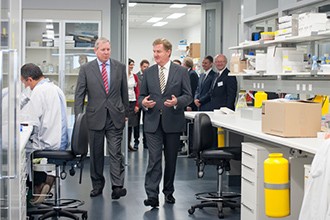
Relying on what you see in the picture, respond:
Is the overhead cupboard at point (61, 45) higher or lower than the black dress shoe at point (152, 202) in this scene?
higher

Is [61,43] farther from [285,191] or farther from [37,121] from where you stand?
[285,191]

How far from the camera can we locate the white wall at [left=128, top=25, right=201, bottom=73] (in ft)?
57.6

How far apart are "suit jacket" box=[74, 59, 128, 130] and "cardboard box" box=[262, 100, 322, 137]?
1985 mm

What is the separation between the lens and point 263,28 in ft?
23.4

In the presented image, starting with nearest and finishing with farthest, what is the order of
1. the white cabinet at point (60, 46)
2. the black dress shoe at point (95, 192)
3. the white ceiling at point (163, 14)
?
the black dress shoe at point (95, 192) → the white cabinet at point (60, 46) → the white ceiling at point (163, 14)

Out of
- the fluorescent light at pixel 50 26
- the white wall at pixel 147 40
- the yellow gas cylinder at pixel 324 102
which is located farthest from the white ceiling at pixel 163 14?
the yellow gas cylinder at pixel 324 102

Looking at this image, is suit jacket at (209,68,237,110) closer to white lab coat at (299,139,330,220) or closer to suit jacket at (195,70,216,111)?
suit jacket at (195,70,216,111)

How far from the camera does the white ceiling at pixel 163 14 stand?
514 inches

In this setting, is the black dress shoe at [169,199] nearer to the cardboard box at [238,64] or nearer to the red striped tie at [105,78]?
the red striped tie at [105,78]

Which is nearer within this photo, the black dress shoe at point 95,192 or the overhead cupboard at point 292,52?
the overhead cupboard at point 292,52

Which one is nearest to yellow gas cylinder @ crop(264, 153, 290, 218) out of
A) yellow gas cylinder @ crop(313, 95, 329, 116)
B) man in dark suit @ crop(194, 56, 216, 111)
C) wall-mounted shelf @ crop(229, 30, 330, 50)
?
yellow gas cylinder @ crop(313, 95, 329, 116)

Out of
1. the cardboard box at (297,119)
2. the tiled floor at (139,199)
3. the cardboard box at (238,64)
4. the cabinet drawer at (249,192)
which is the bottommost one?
the tiled floor at (139,199)

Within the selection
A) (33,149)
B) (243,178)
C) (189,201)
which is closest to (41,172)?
(33,149)

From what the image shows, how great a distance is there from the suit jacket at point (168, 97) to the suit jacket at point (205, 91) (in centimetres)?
265
